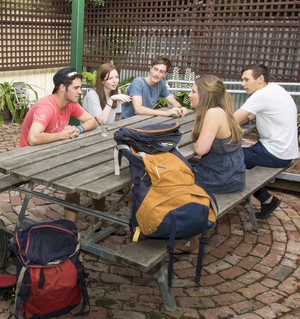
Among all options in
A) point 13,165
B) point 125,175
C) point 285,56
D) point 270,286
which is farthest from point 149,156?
point 285,56

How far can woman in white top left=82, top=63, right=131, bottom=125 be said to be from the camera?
3953 mm

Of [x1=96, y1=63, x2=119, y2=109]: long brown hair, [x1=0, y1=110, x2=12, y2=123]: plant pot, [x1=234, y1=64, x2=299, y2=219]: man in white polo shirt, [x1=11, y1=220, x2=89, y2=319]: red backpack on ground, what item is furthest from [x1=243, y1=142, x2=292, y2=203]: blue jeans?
[x1=0, y1=110, x2=12, y2=123]: plant pot

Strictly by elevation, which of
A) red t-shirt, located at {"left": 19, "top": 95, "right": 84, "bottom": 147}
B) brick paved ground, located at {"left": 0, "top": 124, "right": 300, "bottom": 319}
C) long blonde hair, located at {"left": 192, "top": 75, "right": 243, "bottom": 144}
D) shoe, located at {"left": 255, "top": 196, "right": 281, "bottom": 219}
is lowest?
brick paved ground, located at {"left": 0, "top": 124, "right": 300, "bottom": 319}

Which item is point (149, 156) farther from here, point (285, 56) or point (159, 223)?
point (285, 56)

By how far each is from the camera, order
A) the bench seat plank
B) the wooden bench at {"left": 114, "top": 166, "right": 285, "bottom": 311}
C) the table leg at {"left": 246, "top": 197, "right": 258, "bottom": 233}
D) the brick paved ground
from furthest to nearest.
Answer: the table leg at {"left": 246, "top": 197, "right": 258, "bottom": 233}, the bench seat plank, the brick paved ground, the wooden bench at {"left": 114, "top": 166, "right": 285, "bottom": 311}

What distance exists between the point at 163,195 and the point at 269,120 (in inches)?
75.7

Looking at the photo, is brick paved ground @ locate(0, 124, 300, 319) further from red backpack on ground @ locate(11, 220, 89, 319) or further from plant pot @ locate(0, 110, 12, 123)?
plant pot @ locate(0, 110, 12, 123)

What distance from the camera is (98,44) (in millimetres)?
10469

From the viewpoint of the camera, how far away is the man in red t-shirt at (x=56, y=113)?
122 inches

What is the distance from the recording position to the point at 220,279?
9.87ft

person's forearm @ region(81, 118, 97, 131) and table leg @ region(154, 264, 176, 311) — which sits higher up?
person's forearm @ region(81, 118, 97, 131)

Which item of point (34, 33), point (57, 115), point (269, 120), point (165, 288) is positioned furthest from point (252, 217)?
point (34, 33)

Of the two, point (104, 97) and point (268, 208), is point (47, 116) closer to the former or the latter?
point (104, 97)

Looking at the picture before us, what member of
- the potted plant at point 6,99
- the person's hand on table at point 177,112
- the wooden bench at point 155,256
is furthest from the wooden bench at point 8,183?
the potted plant at point 6,99
